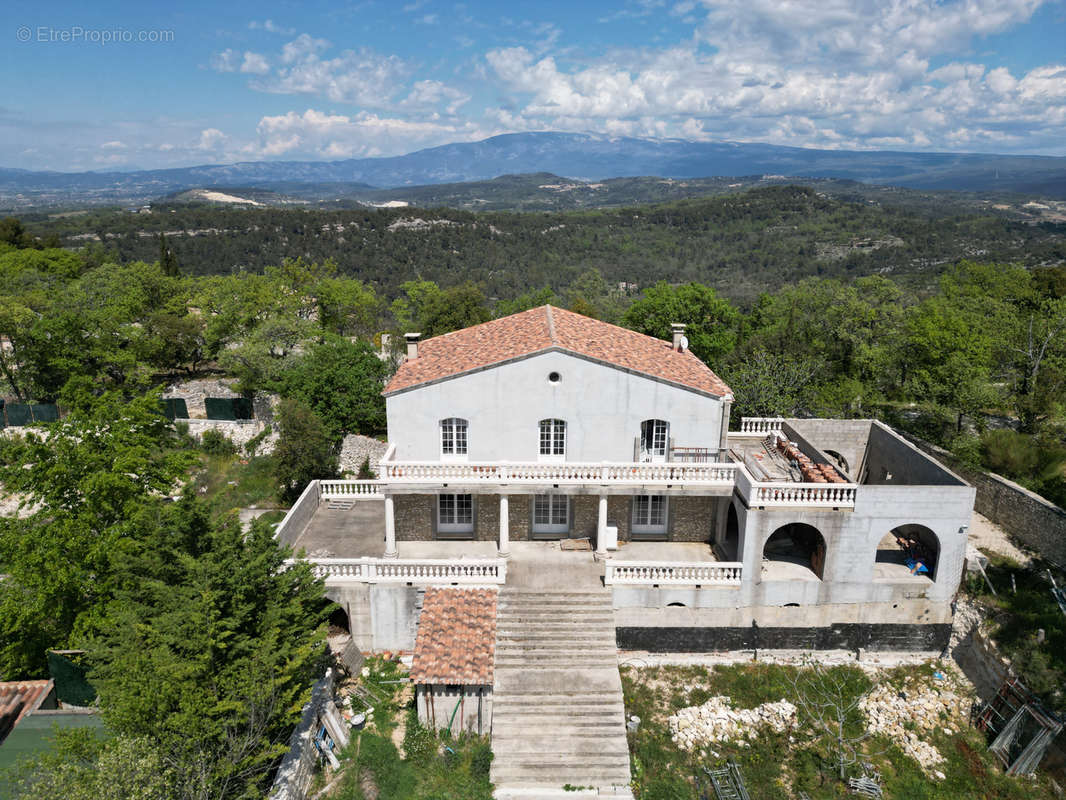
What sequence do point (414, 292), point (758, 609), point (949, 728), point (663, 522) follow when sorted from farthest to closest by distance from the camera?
point (414, 292), point (663, 522), point (758, 609), point (949, 728)

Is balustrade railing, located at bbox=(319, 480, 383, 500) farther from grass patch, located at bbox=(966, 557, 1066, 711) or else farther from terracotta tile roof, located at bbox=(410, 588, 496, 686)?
grass patch, located at bbox=(966, 557, 1066, 711)

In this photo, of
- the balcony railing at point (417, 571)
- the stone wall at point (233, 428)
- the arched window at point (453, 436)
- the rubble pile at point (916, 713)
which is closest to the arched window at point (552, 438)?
the arched window at point (453, 436)

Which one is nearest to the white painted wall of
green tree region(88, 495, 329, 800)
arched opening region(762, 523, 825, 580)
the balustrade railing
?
arched opening region(762, 523, 825, 580)

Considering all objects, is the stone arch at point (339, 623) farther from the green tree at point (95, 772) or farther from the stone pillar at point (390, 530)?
the green tree at point (95, 772)

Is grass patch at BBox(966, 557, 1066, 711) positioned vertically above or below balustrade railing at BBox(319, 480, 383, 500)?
below

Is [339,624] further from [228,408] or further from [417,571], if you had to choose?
[228,408]

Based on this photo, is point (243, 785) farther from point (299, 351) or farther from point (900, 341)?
point (900, 341)

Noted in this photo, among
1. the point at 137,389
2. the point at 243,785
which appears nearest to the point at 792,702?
the point at 243,785

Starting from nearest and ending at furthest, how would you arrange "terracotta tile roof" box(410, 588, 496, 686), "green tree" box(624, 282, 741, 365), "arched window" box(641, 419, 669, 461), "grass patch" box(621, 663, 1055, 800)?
"grass patch" box(621, 663, 1055, 800)
"terracotta tile roof" box(410, 588, 496, 686)
"arched window" box(641, 419, 669, 461)
"green tree" box(624, 282, 741, 365)
